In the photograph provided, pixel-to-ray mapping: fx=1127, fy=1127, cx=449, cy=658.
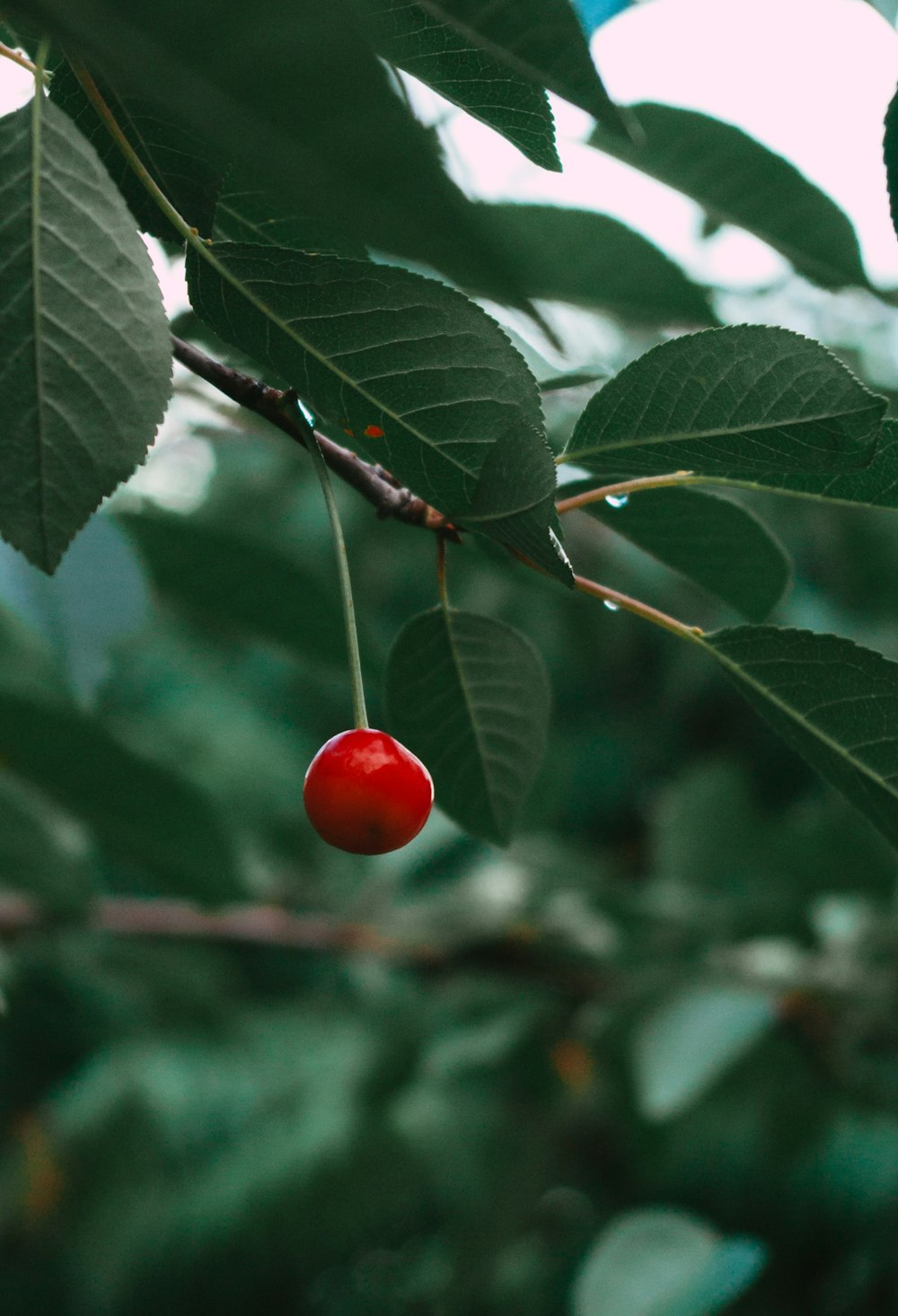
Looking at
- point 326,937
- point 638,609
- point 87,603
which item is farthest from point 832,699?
point 326,937

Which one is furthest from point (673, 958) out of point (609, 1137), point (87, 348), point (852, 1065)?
point (87, 348)

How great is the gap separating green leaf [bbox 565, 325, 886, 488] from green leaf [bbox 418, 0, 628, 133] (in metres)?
0.12

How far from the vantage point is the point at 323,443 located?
1.67 ft

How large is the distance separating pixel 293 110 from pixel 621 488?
38 cm

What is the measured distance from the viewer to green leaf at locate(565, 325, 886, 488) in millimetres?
450

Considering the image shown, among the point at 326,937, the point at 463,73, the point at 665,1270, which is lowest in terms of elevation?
the point at 665,1270

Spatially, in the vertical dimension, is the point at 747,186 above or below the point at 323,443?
above

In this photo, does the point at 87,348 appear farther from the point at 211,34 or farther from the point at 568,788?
the point at 568,788

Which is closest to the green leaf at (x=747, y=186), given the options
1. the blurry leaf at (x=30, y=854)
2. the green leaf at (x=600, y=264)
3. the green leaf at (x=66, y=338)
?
the green leaf at (x=600, y=264)

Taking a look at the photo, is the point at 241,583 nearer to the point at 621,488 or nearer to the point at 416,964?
the point at 621,488

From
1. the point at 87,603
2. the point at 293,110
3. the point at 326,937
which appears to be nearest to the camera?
the point at 293,110

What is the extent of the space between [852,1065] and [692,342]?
155 centimetres

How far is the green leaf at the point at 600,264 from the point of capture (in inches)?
30.2

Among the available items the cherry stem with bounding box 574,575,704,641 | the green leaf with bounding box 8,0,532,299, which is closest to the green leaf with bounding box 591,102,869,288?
the cherry stem with bounding box 574,575,704,641
